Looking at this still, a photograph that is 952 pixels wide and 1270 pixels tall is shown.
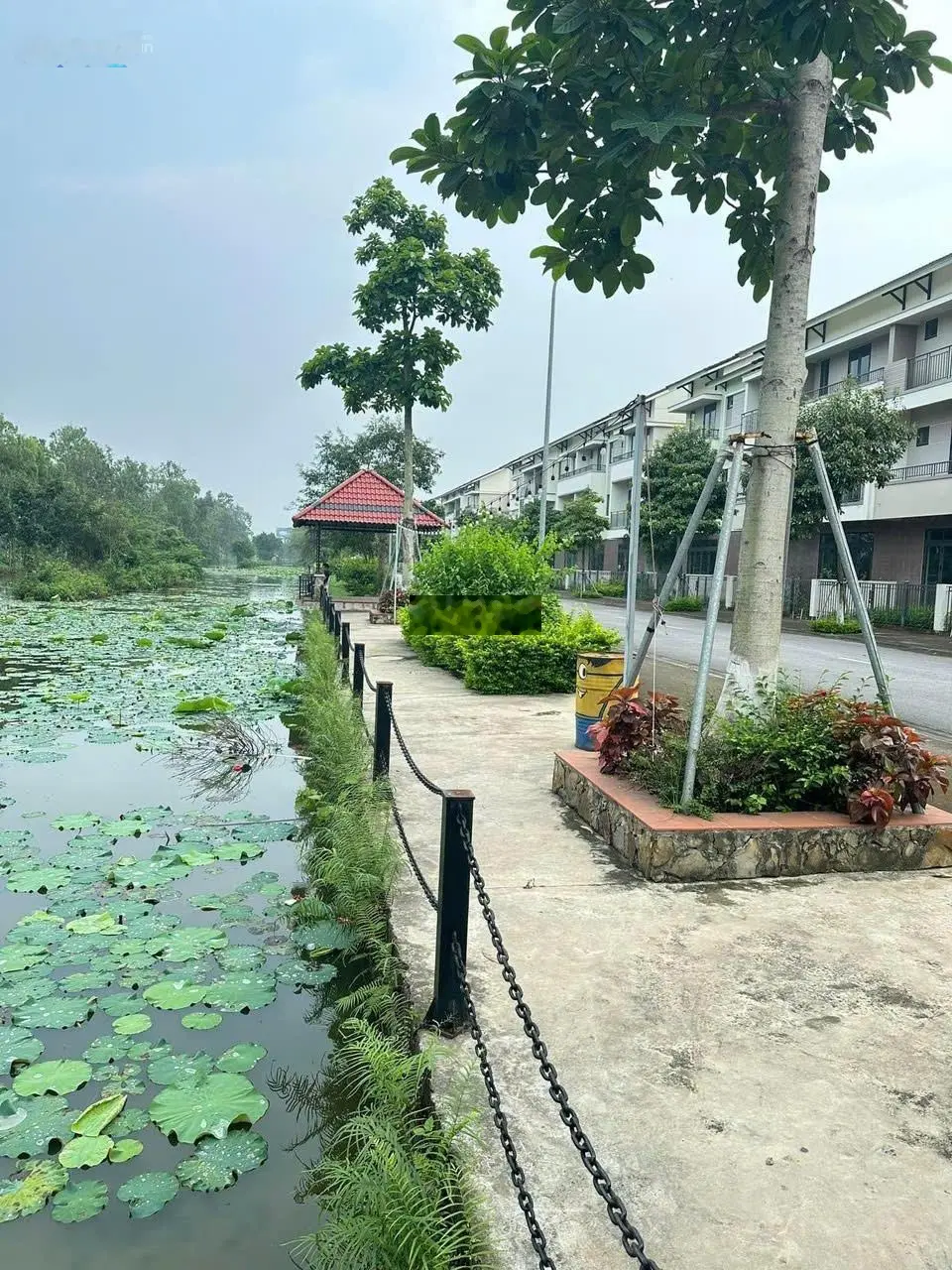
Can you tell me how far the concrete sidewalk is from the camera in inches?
79.0

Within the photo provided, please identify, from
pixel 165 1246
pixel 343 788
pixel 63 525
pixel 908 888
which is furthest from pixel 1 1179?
pixel 63 525

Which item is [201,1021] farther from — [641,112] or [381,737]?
[641,112]

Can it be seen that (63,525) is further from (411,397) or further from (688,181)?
(688,181)

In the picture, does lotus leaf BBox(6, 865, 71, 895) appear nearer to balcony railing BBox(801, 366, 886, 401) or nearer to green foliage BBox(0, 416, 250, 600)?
balcony railing BBox(801, 366, 886, 401)

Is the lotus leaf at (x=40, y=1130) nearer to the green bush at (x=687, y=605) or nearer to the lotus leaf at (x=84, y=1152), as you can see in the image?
the lotus leaf at (x=84, y=1152)

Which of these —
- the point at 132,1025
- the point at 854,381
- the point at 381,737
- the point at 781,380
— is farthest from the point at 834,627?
→ the point at 132,1025

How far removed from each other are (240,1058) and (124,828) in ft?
9.55

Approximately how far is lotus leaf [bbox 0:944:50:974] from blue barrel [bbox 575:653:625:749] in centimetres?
411

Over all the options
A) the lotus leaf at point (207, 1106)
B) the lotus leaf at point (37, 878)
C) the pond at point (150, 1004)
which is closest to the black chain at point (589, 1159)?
A: the pond at point (150, 1004)

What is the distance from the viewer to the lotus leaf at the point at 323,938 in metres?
4.01

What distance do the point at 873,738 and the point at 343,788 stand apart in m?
3.12

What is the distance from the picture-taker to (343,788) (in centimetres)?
564

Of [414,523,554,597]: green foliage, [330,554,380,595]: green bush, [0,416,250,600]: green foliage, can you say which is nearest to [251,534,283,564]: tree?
[0,416,250,600]: green foliage

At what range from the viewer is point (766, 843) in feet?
14.1
